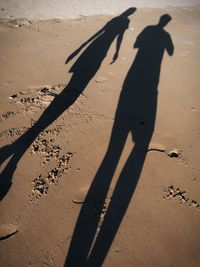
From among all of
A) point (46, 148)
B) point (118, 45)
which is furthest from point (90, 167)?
point (118, 45)

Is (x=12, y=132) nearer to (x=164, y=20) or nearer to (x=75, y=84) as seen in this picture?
(x=75, y=84)

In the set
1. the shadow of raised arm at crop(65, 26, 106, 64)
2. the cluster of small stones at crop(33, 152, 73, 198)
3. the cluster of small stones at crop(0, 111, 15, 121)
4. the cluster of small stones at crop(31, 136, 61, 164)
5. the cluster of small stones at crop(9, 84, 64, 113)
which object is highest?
the shadow of raised arm at crop(65, 26, 106, 64)

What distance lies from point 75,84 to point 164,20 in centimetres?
505

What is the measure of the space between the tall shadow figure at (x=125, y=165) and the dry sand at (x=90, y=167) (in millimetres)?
42

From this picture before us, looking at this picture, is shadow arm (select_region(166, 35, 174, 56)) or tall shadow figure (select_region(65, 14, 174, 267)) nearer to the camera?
tall shadow figure (select_region(65, 14, 174, 267))

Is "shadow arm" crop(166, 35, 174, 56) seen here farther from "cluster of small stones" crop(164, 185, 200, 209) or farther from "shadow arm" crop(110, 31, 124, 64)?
"cluster of small stones" crop(164, 185, 200, 209)

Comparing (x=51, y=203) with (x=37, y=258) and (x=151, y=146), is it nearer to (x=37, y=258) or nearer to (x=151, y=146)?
(x=37, y=258)

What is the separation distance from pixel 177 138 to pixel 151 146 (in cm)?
56

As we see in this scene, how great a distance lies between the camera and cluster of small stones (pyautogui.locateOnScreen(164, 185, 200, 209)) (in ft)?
10.9

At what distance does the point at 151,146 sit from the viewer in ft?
13.2

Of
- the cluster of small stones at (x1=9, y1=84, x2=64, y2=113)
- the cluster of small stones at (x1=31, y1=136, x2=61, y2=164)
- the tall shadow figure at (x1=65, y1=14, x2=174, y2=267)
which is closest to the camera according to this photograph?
the tall shadow figure at (x1=65, y1=14, x2=174, y2=267)

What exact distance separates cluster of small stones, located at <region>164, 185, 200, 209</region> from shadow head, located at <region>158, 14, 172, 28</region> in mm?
6355

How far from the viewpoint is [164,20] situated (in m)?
8.43

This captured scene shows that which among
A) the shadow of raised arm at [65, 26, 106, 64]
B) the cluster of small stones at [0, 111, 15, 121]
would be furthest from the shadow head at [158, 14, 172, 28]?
the cluster of small stones at [0, 111, 15, 121]
